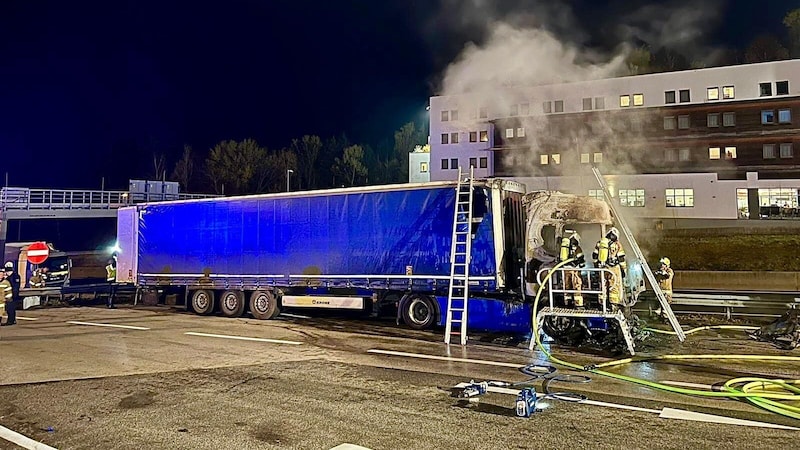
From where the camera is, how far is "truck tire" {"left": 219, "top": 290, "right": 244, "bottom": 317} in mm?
16469

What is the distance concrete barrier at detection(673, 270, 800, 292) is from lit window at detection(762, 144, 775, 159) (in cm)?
2004

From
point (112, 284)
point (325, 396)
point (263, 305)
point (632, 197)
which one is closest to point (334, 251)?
point (263, 305)

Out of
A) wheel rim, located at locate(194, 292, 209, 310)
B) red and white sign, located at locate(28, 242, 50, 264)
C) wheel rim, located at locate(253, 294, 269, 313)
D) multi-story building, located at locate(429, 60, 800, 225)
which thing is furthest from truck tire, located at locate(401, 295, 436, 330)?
multi-story building, located at locate(429, 60, 800, 225)

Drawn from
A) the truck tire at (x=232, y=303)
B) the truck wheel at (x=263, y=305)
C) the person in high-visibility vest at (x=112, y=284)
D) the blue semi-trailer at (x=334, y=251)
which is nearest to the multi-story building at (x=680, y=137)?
the blue semi-trailer at (x=334, y=251)

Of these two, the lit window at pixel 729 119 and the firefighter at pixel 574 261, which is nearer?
the firefighter at pixel 574 261

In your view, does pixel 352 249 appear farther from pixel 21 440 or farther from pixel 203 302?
pixel 21 440

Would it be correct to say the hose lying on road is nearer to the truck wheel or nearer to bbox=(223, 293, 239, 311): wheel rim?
the truck wheel

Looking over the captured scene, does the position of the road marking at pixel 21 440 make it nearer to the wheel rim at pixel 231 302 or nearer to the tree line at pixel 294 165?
the wheel rim at pixel 231 302

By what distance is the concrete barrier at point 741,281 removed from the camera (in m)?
21.9

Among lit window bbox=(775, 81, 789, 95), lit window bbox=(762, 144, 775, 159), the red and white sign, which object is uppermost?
lit window bbox=(775, 81, 789, 95)

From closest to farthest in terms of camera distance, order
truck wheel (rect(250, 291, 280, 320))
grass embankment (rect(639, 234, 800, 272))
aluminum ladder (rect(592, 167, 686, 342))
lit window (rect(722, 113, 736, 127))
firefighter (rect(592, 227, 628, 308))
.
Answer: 1. firefighter (rect(592, 227, 628, 308))
2. aluminum ladder (rect(592, 167, 686, 342))
3. truck wheel (rect(250, 291, 280, 320))
4. grass embankment (rect(639, 234, 800, 272))
5. lit window (rect(722, 113, 736, 127))

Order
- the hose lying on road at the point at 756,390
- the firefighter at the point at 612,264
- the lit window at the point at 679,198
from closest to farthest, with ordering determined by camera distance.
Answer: the hose lying on road at the point at 756,390
the firefighter at the point at 612,264
the lit window at the point at 679,198

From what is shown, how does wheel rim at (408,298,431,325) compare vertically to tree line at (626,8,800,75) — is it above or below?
below

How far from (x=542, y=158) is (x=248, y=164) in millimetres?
34116
